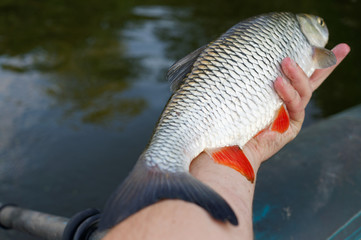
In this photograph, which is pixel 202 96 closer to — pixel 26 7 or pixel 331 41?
pixel 331 41

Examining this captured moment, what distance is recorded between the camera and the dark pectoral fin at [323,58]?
2.05m

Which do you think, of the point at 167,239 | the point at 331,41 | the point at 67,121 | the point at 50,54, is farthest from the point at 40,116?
the point at 331,41

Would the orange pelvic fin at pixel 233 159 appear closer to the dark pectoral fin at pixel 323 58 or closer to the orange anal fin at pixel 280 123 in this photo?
the orange anal fin at pixel 280 123

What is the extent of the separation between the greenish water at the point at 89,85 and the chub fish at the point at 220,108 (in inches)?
71.7

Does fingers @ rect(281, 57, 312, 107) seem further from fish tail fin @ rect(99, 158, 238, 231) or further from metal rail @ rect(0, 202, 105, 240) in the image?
metal rail @ rect(0, 202, 105, 240)

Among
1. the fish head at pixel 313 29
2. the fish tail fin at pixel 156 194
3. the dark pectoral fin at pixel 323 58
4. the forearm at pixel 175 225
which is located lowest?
the forearm at pixel 175 225

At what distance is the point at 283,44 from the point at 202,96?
1.95ft

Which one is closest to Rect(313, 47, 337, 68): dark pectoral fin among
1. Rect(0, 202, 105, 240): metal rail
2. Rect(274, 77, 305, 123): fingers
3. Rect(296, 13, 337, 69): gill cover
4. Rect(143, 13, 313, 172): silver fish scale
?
Rect(296, 13, 337, 69): gill cover

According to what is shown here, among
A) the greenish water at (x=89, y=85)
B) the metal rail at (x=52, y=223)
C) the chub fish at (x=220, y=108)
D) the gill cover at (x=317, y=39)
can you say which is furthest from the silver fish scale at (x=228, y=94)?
the greenish water at (x=89, y=85)

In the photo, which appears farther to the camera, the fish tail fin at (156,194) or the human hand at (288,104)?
the human hand at (288,104)

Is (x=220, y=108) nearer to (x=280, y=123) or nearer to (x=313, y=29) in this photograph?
(x=280, y=123)

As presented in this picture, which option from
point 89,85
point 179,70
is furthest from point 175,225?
point 89,85

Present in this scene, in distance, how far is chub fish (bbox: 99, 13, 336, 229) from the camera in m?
1.21

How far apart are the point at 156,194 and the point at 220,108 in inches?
23.4
